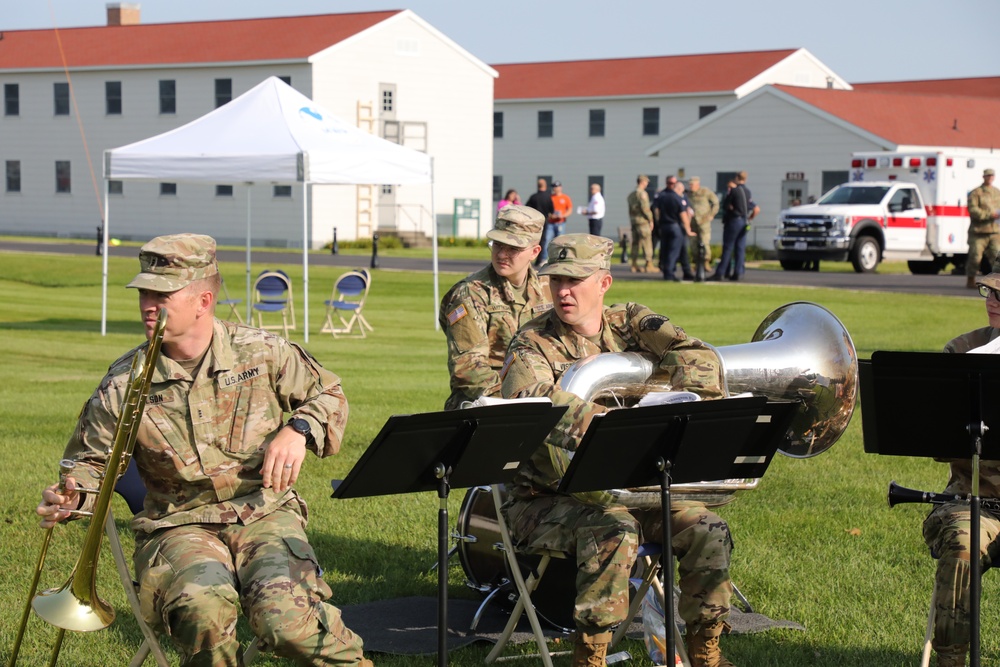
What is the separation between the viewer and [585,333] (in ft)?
18.4

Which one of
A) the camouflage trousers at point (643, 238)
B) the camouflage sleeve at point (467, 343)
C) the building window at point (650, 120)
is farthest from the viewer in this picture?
the building window at point (650, 120)

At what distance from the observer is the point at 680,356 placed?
5461 mm

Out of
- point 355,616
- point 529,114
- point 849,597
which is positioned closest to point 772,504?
point 849,597

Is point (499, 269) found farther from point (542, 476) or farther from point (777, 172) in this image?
point (777, 172)

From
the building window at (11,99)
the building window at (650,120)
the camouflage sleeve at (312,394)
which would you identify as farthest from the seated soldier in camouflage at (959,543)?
the building window at (11,99)

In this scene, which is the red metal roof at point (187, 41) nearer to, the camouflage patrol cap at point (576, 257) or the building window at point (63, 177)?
the building window at point (63, 177)

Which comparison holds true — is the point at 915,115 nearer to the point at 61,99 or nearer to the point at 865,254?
the point at 865,254

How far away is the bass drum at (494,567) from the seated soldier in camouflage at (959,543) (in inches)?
59.3

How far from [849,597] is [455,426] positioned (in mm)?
3072

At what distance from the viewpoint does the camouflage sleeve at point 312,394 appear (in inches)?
185

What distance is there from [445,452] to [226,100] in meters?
43.9

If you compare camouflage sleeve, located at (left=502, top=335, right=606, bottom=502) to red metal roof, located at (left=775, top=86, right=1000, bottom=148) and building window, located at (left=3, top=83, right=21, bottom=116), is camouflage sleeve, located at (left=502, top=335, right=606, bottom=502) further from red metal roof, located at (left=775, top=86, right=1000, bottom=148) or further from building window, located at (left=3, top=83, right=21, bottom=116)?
building window, located at (left=3, top=83, right=21, bottom=116)

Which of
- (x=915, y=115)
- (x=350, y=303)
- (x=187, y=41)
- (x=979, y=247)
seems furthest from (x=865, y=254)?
(x=187, y=41)

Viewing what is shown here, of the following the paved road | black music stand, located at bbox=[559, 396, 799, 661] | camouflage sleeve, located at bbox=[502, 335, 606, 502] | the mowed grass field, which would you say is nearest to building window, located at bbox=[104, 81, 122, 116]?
the paved road
